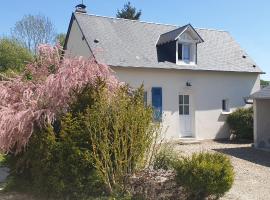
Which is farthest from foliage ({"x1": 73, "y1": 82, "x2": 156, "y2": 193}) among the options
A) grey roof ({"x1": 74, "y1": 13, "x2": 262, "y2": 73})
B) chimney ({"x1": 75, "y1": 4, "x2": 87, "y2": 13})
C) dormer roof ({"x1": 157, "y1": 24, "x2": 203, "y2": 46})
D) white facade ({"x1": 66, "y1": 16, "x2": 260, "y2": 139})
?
chimney ({"x1": 75, "y1": 4, "x2": 87, "y2": 13})

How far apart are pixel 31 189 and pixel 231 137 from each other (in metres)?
13.2

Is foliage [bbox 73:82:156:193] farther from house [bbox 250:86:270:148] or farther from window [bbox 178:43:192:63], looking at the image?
window [bbox 178:43:192:63]

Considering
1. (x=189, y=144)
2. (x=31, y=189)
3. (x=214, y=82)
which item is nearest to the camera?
(x=31, y=189)

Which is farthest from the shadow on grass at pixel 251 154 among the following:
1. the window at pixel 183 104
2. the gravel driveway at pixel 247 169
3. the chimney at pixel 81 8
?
the chimney at pixel 81 8

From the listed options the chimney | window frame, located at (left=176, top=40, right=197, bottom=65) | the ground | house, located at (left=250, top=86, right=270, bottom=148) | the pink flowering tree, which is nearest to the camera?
the pink flowering tree

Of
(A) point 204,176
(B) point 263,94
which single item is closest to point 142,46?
(B) point 263,94

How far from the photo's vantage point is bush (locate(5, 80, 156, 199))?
7438 mm

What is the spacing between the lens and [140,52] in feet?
59.7

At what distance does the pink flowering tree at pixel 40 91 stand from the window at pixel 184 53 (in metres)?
9.96

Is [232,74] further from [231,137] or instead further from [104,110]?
[104,110]

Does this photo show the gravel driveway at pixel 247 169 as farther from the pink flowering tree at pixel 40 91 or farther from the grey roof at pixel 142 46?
the grey roof at pixel 142 46

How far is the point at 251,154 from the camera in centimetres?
1455

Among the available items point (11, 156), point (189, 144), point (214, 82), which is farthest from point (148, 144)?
point (214, 82)

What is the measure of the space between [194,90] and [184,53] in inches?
74.2
